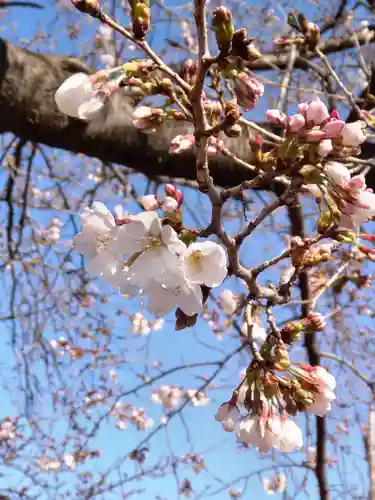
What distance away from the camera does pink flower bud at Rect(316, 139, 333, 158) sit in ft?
2.49

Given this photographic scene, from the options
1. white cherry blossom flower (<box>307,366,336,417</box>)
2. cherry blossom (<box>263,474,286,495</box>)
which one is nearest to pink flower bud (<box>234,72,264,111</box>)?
white cherry blossom flower (<box>307,366,336,417</box>)

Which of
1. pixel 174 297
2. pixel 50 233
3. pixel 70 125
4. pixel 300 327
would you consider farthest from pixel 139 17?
pixel 50 233

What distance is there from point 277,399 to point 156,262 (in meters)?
0.36

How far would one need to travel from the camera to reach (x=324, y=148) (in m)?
0.76

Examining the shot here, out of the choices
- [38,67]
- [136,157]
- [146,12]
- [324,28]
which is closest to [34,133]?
[38,67]

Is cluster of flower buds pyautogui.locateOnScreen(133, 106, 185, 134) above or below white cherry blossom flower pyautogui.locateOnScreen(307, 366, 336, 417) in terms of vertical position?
above

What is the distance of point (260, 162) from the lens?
0.90 meters

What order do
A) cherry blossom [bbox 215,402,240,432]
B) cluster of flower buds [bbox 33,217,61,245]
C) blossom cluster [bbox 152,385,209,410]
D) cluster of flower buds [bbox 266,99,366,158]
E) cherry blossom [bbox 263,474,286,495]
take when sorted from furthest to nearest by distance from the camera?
cherry blossom [bbox 263,474,286,495], blossom cluster [bbox 152,385,209,410], cluster of flower buds [bbox 33,217,61,245], cherry blossom [bbox 215,402,240,432], cluster of flower buds [bbox 266,99,366,158]

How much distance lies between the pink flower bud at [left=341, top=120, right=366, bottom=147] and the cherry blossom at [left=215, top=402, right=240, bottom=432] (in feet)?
1.80

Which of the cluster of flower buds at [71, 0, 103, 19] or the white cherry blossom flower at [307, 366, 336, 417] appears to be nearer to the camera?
the cluster of flower buds at [71, 0, 103, 19]

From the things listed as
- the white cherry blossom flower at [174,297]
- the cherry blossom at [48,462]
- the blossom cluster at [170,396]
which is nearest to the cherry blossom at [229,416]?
the white cherry blossom flower at [174,297]

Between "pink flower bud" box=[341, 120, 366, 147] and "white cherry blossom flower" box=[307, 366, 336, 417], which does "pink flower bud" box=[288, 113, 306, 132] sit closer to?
"pink flower bud" box=[341, 120, 366, 147]

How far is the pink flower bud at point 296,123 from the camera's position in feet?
2.57

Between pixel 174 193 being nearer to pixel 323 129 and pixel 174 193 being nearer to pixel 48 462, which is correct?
pixel 323 129
